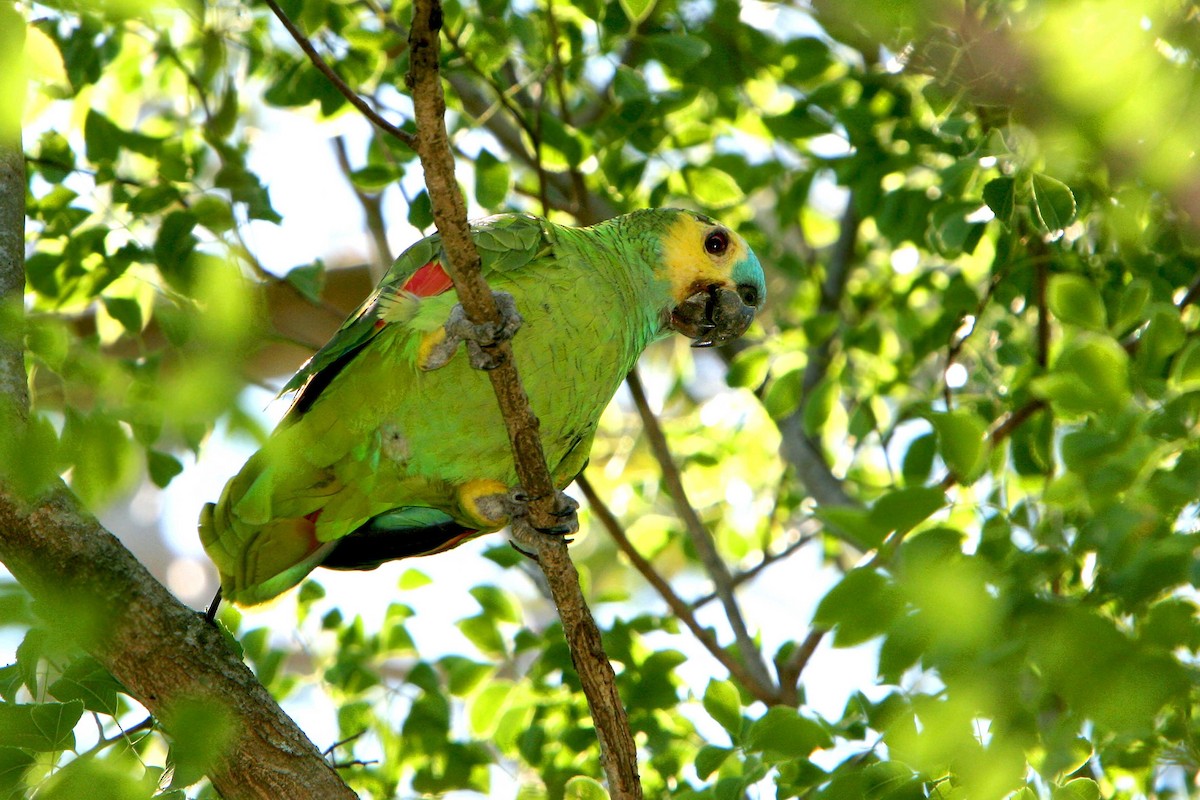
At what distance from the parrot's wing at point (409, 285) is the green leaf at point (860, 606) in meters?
1.45

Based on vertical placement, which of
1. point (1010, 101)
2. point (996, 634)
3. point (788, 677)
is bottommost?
point (996, 634)

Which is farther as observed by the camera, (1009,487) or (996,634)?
(1009,487)

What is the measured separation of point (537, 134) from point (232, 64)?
1.61 metres

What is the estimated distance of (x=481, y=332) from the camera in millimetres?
2262

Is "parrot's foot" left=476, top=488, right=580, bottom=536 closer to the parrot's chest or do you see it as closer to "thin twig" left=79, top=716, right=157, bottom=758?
the parrot's chest

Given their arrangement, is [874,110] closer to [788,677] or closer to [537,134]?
[537,134]

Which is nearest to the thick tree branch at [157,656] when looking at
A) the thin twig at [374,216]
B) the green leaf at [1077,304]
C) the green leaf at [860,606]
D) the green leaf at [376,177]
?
the green leaf at [376,177]

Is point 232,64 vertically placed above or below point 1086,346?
above

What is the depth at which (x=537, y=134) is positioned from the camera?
9.94ft

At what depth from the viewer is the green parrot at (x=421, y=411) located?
261cm

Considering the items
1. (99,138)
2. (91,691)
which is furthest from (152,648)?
(99,138)

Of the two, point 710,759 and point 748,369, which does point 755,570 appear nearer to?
point 748,369

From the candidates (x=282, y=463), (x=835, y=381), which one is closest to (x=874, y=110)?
(x=835, y=381)

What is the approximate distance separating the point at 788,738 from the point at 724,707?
0.32 m
